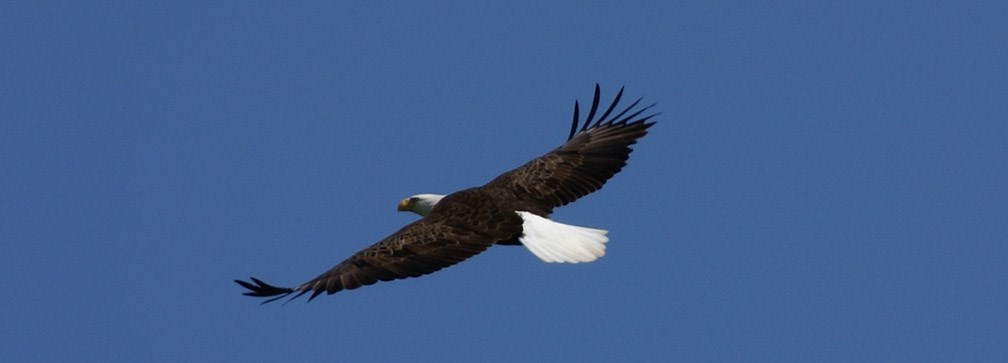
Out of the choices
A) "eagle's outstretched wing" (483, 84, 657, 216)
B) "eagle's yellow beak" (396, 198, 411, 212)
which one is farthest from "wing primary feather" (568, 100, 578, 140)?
"eagle's yellow beak" (396, 198, 411, 212)

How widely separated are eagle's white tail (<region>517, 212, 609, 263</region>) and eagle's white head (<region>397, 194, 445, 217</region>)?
3.55 feet

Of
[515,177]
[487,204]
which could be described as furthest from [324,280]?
[515,177]

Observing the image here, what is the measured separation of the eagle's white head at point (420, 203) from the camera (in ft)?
43.5

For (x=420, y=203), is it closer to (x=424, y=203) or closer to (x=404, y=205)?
(x=424, y=203)

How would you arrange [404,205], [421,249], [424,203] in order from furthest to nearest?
[404,205]
[424,203]
[421,249]

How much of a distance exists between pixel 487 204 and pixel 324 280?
151 centimetres

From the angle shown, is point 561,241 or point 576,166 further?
point 576,166

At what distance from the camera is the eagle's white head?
13.3m

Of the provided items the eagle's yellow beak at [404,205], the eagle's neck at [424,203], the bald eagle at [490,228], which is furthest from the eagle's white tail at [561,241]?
the eagle's yellow beak at [404,205]

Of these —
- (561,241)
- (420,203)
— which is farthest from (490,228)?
(420,203)

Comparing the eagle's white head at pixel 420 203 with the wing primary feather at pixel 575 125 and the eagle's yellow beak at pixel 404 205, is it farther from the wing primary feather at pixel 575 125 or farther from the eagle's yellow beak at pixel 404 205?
the wing primary feather at pixel 575 125

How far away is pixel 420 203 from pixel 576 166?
4.43ft

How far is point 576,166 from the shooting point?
13797mm

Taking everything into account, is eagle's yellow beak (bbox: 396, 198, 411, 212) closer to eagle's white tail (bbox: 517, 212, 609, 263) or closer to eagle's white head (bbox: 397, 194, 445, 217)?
eagle's white head (bbox: 397, 194, 445, 217)
